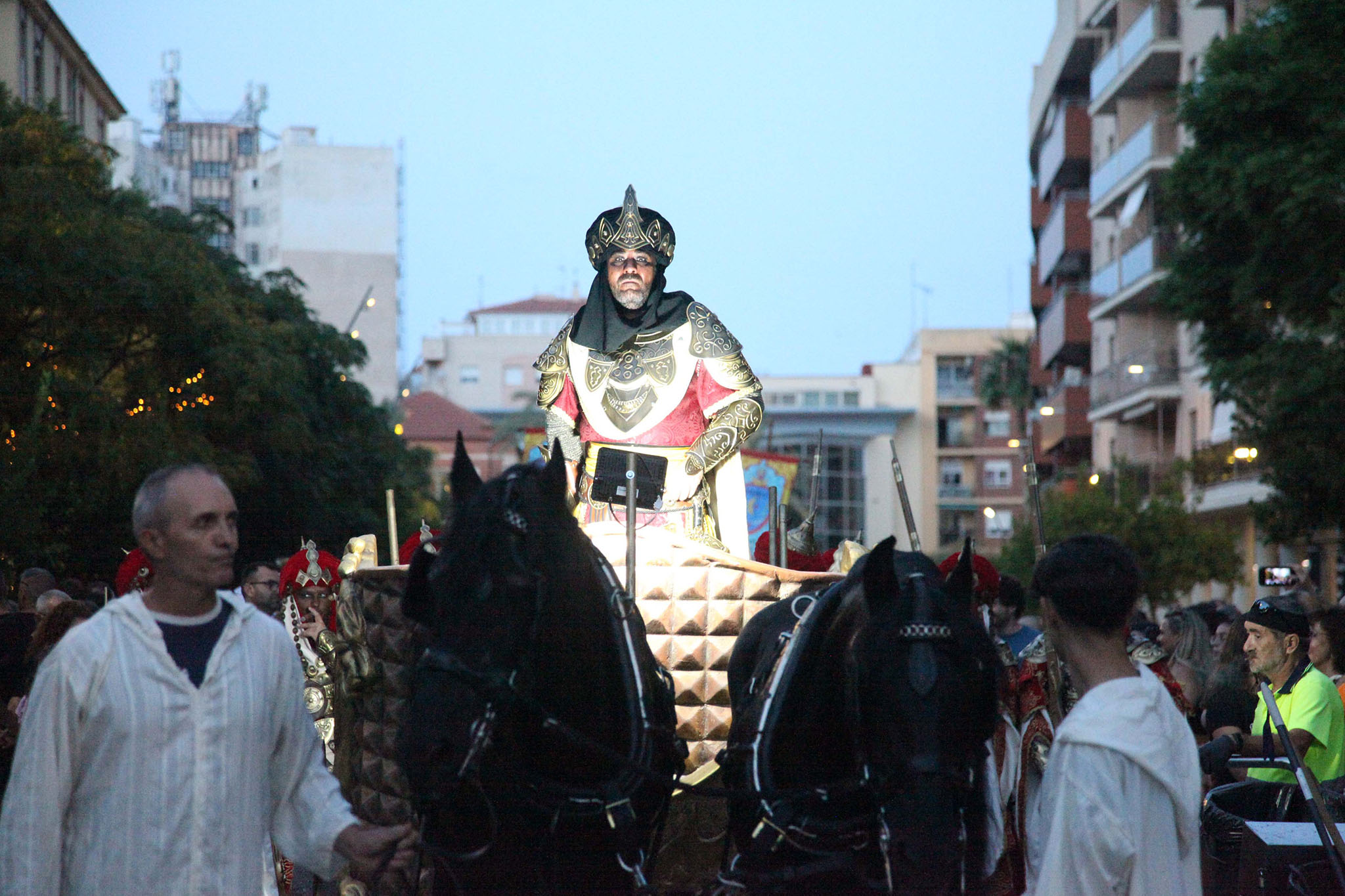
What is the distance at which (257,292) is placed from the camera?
134ft

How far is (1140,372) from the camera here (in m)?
44.8

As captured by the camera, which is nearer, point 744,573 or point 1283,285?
point 744,573

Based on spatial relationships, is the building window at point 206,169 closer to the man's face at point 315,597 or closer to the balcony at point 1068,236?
the balcony at point 1068,236

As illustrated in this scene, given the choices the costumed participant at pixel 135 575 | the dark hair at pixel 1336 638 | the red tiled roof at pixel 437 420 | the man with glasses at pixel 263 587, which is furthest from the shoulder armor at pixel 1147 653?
the red tiled roof at pixel 437 420

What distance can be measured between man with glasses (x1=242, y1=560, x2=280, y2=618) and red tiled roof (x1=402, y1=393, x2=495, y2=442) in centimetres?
7897

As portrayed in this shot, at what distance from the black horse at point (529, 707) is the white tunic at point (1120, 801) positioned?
128 centimetres

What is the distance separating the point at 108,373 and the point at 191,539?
24614mm

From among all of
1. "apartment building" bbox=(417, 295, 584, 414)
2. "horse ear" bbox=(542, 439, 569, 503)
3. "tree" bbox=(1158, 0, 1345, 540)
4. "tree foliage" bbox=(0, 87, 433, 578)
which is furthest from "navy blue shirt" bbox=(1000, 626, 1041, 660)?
"apartment building" bbox=(417, 295, 584, 414)

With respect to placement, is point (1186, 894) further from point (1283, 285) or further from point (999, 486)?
point (999, 486)

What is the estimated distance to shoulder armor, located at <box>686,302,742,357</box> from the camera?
25.8ft

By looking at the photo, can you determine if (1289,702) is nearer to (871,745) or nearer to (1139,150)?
(871,745)

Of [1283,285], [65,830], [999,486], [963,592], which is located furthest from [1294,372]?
[999,486]

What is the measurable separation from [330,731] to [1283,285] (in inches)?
663

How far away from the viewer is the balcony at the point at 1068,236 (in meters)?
53.6
